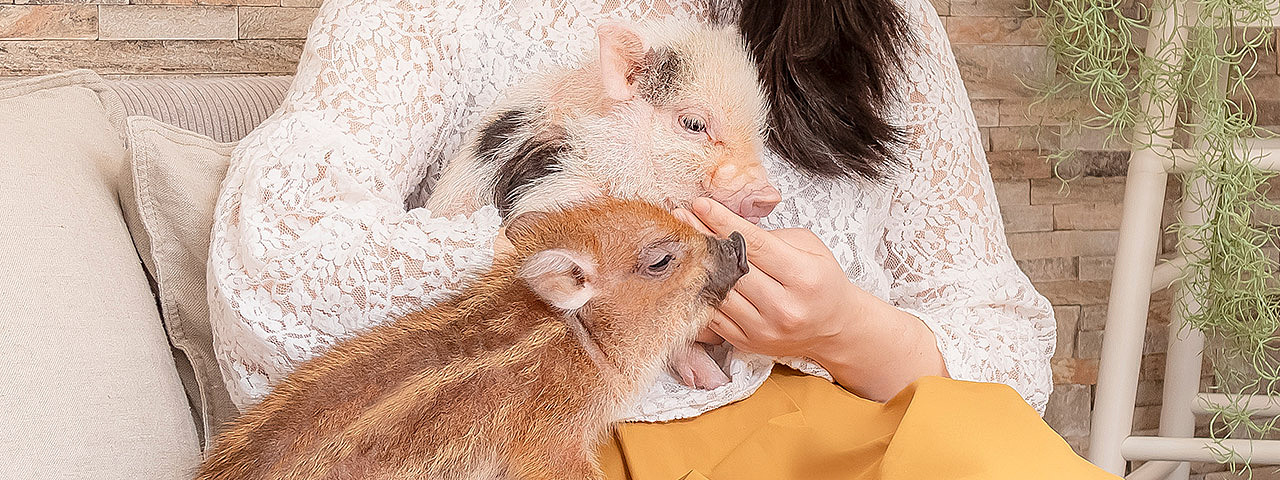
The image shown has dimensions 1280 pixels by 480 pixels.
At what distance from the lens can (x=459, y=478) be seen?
2.50 ft

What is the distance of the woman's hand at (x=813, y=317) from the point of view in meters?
0.88

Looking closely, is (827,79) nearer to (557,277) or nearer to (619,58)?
(619,58)

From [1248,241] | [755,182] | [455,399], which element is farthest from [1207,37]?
[455,399]

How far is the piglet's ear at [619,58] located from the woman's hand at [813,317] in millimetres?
114

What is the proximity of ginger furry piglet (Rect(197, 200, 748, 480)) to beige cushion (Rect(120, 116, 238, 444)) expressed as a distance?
0.82ft

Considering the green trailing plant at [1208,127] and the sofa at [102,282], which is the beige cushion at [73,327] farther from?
the green trailing plant at [1208,127]

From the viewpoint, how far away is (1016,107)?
1829 mm

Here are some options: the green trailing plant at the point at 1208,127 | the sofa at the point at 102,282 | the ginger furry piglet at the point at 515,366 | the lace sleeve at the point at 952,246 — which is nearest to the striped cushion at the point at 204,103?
the sofa at the point at 102,282

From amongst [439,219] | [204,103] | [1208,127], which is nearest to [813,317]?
[439,219]

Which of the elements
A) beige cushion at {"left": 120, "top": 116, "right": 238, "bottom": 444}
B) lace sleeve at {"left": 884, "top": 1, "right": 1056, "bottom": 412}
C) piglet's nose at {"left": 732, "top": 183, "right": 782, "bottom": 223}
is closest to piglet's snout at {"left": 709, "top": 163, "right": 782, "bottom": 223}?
piglet's nose at {"left": 732, "top": 183, "right": 782, "bottom": 223}

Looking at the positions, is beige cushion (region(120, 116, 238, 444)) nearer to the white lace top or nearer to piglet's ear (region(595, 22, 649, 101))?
the white lace top

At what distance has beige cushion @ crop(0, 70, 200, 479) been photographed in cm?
81

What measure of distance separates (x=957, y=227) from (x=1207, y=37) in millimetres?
600

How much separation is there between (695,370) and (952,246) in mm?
357
